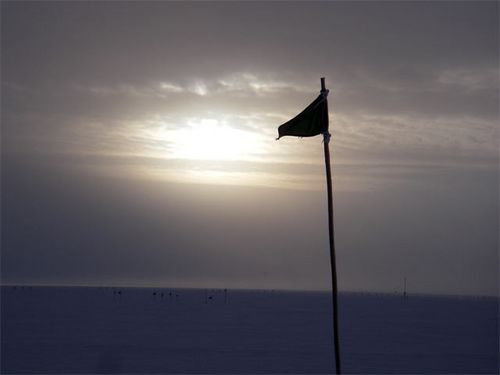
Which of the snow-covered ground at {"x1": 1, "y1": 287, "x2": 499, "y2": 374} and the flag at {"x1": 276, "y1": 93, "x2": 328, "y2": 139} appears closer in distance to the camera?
the flag at {"x1": 276, "y1": 93, "x2": 328, "y2": 139}

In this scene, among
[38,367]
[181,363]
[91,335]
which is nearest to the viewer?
[38,367]

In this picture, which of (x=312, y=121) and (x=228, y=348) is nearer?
(x=312, y=121)

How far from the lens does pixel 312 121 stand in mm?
12977

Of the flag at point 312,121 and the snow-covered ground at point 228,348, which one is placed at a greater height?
the flag at point 312,121

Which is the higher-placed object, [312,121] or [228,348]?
[312,121]

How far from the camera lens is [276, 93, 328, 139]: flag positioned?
12.9m

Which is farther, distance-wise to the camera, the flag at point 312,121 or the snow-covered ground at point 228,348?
the snow-covered ground at point 228,348

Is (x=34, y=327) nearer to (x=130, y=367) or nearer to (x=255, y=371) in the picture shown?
(x=130, y=367)

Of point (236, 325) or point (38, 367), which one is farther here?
point (236, 325)

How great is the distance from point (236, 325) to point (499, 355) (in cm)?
2520

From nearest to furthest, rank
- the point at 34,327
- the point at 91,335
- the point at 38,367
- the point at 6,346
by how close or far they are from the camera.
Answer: the point at 38,367
the point at 6,346
the point at 91,335
the point at 34,327

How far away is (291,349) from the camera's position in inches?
1617

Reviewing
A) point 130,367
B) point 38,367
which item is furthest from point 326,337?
point 38,367

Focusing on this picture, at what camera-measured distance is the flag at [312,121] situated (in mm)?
12883
